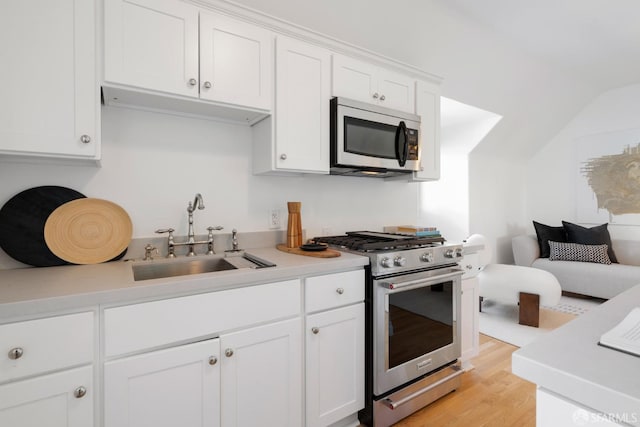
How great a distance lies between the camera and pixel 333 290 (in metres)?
1.65

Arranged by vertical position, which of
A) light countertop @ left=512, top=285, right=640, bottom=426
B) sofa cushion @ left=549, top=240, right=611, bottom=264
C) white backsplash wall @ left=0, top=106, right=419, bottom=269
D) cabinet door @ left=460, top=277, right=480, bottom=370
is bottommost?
cabinet door @ left=460, top=277, right=480, bottom=370

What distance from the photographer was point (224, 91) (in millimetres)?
1676

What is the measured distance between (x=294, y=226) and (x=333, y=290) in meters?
0.58

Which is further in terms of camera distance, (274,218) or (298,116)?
(274,218)

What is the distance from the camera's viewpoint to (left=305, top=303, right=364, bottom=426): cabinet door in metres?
1.59

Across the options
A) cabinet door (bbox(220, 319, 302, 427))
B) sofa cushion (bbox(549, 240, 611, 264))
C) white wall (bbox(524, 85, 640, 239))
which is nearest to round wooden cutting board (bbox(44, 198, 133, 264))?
cabinet door (bbox(220, 319, 302, 427))

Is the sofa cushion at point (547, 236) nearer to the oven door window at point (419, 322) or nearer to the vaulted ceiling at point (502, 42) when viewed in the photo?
the vaulted ceiling at point (502, 42)

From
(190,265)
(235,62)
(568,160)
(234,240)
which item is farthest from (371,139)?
(568,160)

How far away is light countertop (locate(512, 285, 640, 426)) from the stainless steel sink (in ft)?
3.59

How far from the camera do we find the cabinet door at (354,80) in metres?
2.06

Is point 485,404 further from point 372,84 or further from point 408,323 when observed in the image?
point 372,84

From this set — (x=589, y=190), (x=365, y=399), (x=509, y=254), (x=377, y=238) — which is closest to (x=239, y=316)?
(x=365, y=399)

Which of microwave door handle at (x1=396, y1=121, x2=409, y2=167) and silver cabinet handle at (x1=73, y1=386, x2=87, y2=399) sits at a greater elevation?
microwave door handle at (x1=396, y1=121, x2=409, y2=167)

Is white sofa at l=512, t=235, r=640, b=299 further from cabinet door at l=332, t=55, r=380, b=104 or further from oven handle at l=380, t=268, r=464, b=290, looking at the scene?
cabinet door at l=332, t=55, r=380, b=104
